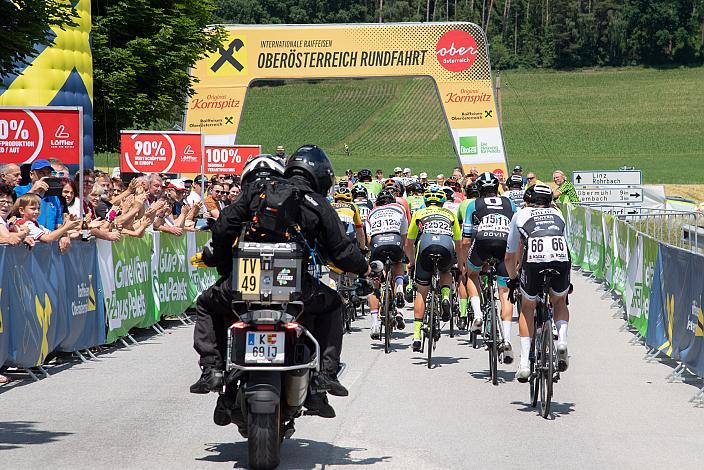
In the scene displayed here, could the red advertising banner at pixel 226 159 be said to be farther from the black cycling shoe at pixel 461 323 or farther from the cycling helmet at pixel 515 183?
the cycling helmet at pixel 515 183

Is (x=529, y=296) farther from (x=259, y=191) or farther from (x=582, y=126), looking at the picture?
(x=582, y=126)

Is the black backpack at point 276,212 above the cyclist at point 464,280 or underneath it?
above

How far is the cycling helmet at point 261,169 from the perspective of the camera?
8180 millimetres

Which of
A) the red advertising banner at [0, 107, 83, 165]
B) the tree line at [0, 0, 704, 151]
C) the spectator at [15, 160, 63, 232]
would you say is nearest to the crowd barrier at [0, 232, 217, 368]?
the spectator at [15, 160, 63, 232]

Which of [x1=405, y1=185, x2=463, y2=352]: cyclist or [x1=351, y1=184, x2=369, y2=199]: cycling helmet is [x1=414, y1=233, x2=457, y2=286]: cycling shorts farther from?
[x1=351, y1=184, x2=369, y2=199]: cycling helmet

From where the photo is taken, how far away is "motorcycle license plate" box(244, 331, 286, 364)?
24.7ft

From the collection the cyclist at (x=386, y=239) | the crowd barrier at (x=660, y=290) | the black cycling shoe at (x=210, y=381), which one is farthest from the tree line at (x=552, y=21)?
the black cycling shoe at (x=210, y=381)

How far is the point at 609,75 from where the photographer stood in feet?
445

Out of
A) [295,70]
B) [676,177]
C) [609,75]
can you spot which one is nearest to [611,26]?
[609,75]

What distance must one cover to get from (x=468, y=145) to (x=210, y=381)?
114 feet

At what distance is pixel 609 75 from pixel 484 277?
124901mm

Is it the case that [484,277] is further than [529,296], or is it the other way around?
[484,277]

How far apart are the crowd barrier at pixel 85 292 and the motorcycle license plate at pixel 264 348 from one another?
454 cm

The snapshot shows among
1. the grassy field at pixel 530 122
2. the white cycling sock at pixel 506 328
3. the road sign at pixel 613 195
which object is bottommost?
the white cycling sock at pixel 506 328
